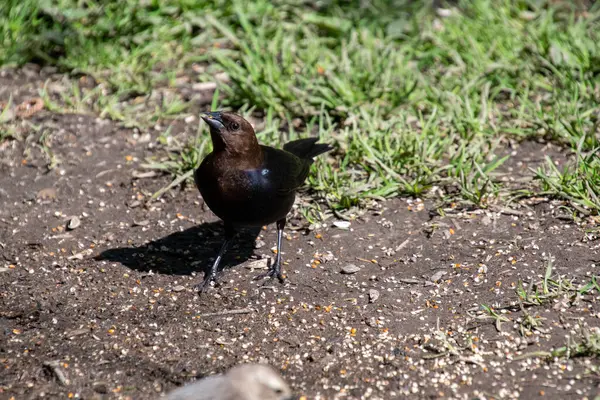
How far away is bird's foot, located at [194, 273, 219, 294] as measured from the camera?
15.0 ft

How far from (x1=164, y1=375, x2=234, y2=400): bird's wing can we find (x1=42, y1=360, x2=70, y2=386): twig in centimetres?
86

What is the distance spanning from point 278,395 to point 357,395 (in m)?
0.59

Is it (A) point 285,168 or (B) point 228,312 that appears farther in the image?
(A) point 285,168

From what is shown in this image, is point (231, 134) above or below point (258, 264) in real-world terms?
above

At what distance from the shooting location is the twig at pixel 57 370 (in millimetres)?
3711

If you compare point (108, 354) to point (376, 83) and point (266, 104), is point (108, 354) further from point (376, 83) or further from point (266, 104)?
point (376, 83)

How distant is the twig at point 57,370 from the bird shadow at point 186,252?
3.39ft

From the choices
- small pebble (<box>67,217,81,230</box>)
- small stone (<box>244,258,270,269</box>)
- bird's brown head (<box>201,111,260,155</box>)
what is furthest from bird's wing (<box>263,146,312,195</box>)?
small pebble (<box>67,217,81,230</box>)

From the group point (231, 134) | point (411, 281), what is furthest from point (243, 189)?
point (411, 281)

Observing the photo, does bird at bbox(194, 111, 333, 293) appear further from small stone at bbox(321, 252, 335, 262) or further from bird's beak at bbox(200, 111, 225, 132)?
small stone at bbox(321, 252, 335, 262)

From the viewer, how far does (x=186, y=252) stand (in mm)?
5008

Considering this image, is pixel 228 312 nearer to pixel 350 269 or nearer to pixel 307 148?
pixel 350 269

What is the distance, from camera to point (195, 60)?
6.92 m

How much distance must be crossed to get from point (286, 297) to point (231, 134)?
96cm
